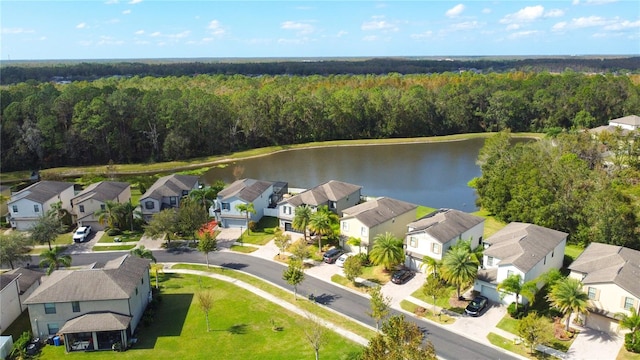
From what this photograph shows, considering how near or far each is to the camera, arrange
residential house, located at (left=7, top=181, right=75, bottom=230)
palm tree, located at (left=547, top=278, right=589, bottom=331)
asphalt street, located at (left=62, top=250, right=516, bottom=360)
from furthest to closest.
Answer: residential house, located at (left=7, top=181, right=75, bottom=230) → palm tree, located at (left=547, top=278, right=589, bottom=331) → asphalt street, located at (left=62, top=250, right=516, bottom=360)

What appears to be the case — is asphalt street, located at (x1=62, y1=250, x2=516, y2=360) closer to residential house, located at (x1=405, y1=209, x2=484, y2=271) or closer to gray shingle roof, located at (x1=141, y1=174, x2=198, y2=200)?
residential house, located at (x1=405, y1=209, x2=484, y2=271)

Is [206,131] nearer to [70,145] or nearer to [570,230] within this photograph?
[70,145]

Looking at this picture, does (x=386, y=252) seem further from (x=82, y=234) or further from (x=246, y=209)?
(x=82, y=234)

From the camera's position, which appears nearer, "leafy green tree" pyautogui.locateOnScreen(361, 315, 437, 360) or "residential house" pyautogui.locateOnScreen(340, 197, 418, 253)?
"leafy green tree" pyautogui.locateOnScreen(361, 315, 437, 360)

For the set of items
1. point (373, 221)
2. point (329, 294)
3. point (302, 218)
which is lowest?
point (329, 294)

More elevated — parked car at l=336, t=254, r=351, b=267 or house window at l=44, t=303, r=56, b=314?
house window at l=44, t=303, r=56, b=314

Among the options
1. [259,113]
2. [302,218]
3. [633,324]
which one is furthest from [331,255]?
[259,113]

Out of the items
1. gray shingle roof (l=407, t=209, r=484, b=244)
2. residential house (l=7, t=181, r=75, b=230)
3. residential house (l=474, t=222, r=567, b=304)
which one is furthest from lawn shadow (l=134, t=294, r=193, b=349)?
residential house (l=7, t=181, r=75, b=230)
